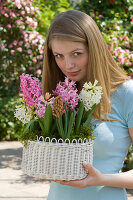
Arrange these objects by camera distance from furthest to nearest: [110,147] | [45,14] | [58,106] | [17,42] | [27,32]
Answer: [17,42], [45,14], [27,32], [110,147], [58,106]

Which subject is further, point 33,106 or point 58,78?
point 58,78

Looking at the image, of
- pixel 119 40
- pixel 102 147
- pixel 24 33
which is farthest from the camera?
pixel 24 33

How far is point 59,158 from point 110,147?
0.33 meters

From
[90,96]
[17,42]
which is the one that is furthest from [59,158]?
[17,42]

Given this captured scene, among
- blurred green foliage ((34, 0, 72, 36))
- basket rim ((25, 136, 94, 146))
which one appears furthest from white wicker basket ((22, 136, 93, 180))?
blurred green foliage ((34, 0, 72, 36))

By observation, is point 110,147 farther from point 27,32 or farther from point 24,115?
point 27,32

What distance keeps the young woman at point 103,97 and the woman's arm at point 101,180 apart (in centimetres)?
1

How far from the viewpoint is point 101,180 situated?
140 centimetres

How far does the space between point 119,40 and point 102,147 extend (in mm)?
4403

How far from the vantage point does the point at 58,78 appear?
183 cm

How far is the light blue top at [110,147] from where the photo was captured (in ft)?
4.99

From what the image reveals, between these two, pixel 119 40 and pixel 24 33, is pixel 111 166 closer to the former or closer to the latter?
pixel 119 40

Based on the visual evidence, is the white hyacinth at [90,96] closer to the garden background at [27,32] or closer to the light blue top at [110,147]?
the light blue top at [110,147]

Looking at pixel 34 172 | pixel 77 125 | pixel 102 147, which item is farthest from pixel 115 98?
pixel 34 172
